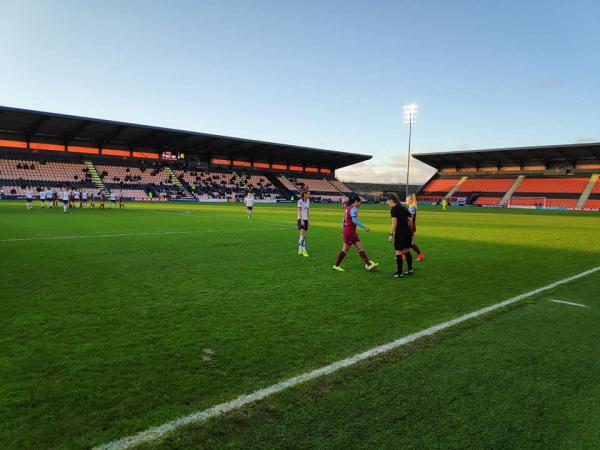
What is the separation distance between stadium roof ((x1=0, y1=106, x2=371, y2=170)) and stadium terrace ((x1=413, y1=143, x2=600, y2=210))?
60.5 ft

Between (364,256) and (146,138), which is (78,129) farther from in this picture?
(364,256)

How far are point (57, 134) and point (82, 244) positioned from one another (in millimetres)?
53430

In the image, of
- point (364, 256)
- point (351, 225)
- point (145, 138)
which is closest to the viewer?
point (351, 225)

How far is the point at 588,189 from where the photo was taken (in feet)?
215

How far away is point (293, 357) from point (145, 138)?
63.1m

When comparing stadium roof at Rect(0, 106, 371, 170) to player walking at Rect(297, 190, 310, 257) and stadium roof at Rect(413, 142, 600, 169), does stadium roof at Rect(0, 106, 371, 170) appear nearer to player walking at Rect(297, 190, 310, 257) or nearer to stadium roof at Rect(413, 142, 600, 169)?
stadium roof at Rect(413, 142, 600, 169)

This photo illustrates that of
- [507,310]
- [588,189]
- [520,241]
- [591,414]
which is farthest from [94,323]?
[588,189]

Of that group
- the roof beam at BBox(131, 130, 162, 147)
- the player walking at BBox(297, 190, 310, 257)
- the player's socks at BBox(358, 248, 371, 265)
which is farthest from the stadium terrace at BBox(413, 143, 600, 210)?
the player's socks at BBox(358, 248, 371, 265)

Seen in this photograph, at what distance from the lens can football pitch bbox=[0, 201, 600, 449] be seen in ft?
9.67

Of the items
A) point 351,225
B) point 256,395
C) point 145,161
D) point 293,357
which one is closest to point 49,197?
point 145,161

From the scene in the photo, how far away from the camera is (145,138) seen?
6069 centimetres

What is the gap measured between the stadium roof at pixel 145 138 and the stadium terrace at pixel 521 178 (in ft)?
60.5

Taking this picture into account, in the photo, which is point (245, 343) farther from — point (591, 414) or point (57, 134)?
point (57, 134)

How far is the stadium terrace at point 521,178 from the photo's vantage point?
66438 mm
